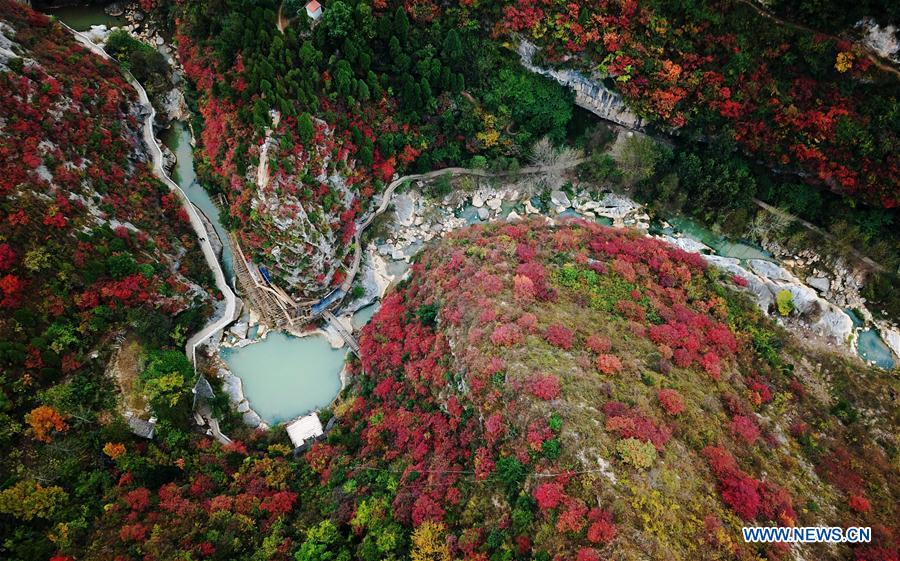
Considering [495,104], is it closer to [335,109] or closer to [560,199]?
[560,199]

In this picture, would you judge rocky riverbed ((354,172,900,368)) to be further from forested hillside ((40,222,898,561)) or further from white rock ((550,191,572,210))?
forested hillside ((40,222,898,561))

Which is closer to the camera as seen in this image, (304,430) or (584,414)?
(584,414)

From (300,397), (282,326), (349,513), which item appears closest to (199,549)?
(349,513)

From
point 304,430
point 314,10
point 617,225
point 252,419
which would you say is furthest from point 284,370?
point 617,225

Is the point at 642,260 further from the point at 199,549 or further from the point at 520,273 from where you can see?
the point at 199,549

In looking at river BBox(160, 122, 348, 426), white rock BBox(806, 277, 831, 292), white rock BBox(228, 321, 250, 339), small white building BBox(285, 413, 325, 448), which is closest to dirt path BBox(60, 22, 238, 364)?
white rock BBox(228, 321, 250, 339)

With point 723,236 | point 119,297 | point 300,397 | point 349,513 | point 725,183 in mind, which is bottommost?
point 300,397
